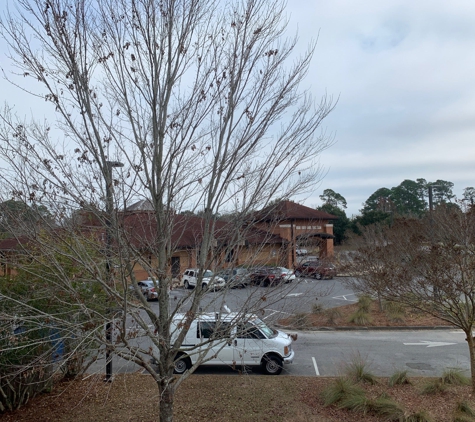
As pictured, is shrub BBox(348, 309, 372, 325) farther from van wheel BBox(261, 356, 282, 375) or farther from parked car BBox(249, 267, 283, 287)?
parked car BBox(249, 267, 283, 287)

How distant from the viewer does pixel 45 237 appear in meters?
4.96

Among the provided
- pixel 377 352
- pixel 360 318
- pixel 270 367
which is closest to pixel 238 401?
pixel 270 367

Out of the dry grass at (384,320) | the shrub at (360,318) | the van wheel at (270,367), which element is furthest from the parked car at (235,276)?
the shrub at (360,318)

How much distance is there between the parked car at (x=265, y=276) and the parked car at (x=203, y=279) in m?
0.37

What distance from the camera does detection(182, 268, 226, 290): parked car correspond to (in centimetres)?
477

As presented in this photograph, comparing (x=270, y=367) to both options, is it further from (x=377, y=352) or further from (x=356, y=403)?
(x=377, y=352)

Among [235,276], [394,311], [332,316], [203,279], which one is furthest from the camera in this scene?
[394,311]

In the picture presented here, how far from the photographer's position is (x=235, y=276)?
4.77 metres

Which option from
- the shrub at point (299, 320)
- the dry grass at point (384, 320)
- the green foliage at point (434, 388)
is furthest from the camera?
the dry grass at point (384, 320)

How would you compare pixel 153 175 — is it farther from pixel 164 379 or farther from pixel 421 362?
pixel 421 362

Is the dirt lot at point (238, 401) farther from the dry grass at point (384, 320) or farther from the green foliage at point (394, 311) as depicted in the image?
the green foliage at point (394, 311)

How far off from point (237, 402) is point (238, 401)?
5 cm

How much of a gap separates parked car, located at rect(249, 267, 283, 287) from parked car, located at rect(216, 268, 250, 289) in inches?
3.5

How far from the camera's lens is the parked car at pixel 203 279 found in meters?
4.77
